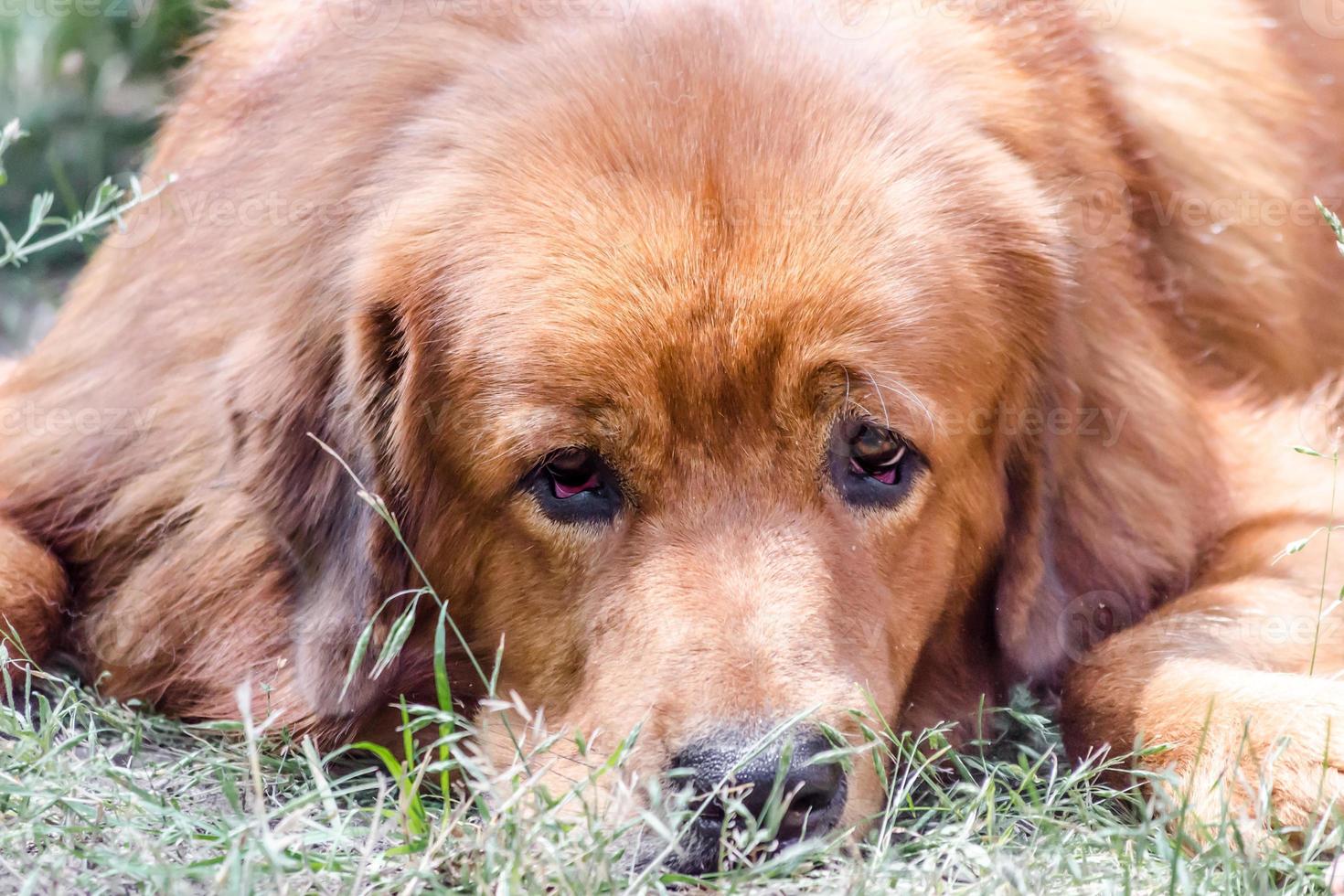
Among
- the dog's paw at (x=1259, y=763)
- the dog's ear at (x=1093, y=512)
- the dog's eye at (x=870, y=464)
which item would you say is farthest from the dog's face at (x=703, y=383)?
the dog's paw at (x=1259, y=763)

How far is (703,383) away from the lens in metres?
2.89

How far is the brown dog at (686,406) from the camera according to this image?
2891 millimetres

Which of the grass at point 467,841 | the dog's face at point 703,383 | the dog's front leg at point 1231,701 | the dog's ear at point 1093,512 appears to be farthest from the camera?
the dog's ear at point 1093,512

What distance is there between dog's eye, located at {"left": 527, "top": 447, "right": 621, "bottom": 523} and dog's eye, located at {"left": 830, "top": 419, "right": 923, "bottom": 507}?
17.3 inches

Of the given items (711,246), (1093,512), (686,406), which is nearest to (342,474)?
(686,406)

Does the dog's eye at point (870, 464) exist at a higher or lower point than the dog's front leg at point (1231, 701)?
higher

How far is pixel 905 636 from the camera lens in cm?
322

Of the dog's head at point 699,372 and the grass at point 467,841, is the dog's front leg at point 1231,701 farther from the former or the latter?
the dog's head at point 699,372

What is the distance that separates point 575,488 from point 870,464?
1.92ft

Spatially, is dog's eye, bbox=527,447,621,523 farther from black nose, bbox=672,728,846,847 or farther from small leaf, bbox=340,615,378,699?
black nose, bbox=672,728,846,847

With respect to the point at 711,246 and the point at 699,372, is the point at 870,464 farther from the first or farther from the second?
the point at 711,246

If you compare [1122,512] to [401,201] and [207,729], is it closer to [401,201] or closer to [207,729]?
[401,201]

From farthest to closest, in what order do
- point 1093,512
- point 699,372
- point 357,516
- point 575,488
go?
point 1093,512, point 357,516, point 575,488, point 699,372

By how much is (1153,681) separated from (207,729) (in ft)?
6.58
